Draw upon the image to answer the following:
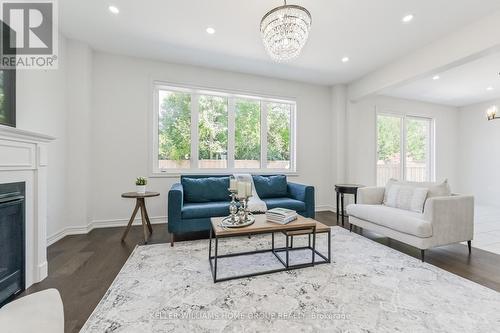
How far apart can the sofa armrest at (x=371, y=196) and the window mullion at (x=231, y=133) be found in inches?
91.7

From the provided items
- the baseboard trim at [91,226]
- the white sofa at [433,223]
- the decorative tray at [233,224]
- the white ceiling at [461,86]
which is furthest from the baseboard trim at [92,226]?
the white ceiling at [461,86]

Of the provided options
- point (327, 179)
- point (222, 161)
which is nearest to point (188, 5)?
point (222, 161)

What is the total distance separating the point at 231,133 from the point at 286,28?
8.11 feet

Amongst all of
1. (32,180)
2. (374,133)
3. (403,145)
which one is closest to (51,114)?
(32,180)

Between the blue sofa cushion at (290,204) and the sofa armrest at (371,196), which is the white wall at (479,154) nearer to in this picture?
the sofa armrest at (371,196)

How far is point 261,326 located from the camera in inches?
56.7

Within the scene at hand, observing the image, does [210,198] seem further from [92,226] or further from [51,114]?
[51,114]

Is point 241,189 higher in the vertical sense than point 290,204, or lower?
higher

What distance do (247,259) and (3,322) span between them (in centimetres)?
189

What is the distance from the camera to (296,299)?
172 cm

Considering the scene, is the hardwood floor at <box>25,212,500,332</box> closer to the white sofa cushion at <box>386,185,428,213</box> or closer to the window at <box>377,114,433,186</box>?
the white sofa cushion at <box>386,185,428,213</box>

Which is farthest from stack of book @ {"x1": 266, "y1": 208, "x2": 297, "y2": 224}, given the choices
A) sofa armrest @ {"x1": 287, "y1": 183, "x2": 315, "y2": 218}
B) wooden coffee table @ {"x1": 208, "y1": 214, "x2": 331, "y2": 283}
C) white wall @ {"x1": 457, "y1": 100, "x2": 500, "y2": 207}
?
white wall @ {"x1": 457, "y1": 100, "x2": 500, "y2": 207}

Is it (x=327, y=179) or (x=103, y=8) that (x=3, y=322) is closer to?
(x=103, y=8)

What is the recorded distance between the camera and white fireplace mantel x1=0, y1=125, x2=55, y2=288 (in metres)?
1.75
